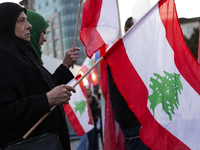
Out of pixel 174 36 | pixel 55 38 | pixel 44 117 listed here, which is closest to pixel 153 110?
pixel 174 36

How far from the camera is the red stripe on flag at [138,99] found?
90.4 inches

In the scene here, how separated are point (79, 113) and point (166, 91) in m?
3.10

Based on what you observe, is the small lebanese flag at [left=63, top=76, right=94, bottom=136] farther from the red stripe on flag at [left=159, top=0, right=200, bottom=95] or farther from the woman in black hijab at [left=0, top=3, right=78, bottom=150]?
the woman in black hijab at [left=0, top=3, right=78, bottom=150]

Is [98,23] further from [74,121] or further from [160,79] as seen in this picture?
[74,121]

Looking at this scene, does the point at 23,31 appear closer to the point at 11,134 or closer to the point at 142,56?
the point at 11,134

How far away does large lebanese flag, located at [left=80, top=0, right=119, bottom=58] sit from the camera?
2951 millimetres

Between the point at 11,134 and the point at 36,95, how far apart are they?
0.28 meters

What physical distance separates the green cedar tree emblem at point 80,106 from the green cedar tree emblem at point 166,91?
307 centimetres

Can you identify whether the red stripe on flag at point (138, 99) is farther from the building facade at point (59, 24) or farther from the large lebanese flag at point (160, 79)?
the building facade at point (59, 24)

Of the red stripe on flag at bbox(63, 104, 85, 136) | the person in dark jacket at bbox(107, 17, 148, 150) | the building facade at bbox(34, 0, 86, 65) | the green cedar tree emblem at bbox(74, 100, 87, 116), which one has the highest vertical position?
the building facade at bbox(34, 0, 86, 65)

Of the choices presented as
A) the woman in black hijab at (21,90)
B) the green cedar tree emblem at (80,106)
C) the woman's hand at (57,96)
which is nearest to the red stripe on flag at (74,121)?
the green cedar tree emblem at (80,106)

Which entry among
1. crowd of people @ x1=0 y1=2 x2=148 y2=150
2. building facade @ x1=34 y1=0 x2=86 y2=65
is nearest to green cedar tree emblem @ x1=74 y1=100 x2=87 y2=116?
crowd of people @ x1=0 y1=2 x2=148 y2=150

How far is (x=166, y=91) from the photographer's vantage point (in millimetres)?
2373

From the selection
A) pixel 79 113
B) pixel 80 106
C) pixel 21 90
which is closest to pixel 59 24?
pixel 80 106
